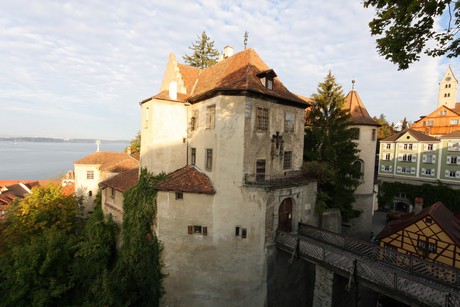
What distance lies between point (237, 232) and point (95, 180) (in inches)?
958

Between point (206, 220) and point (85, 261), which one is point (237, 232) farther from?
point (85, 261)

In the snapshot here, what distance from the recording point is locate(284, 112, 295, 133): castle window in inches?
634

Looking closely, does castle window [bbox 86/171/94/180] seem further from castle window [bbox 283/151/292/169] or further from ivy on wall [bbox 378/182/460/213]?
ivy on wall [bbox 378/182/460/213]

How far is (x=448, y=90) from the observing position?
49000 millimetres

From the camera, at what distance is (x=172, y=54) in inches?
779

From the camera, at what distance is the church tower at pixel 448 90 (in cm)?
4856

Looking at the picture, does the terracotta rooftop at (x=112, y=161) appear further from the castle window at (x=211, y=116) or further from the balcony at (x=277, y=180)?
the balcony at (x=277, y=180)

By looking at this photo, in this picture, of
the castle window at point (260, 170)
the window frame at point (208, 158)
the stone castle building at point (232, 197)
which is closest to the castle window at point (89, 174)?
the stone castle building at point (232, 197)

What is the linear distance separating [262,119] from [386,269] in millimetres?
9491

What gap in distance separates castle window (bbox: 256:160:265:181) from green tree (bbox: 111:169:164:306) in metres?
6.38

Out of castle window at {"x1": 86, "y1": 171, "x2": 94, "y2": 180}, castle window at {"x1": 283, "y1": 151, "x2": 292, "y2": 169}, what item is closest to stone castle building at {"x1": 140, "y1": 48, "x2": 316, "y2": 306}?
castle window at {"x1": 283, "y1": 151, "x2": 292, "y2": 169}

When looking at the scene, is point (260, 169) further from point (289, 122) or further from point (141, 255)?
point (141, 255)

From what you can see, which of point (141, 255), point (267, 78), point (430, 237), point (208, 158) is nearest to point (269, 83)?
point (267, 78)

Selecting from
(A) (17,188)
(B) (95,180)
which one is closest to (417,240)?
(B) (95,180)
